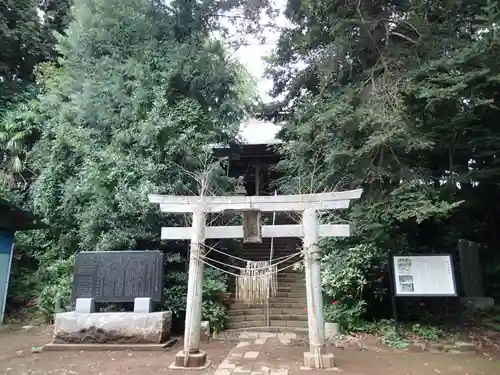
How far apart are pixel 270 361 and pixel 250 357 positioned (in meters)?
0.41

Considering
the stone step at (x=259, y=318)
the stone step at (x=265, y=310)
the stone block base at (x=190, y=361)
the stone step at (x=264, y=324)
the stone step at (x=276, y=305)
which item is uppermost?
the stone step at (x=276, y=305)

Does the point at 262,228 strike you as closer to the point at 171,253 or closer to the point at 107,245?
the point at 171,253

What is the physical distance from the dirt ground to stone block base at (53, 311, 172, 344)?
0.35 m

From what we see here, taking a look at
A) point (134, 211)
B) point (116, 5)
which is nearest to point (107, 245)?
point (134, 211)

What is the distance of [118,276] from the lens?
7.72m

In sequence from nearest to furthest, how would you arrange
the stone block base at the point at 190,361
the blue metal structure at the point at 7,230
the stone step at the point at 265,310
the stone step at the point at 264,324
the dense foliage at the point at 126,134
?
the stone block base at the point at 190,361 < the dense foliage at the point at 126,134 < the stone step at the point at 264,324 < the stone step at the point at 265,310 < the blue metal structure at the point at 7,230

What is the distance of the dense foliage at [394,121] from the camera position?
6.68m

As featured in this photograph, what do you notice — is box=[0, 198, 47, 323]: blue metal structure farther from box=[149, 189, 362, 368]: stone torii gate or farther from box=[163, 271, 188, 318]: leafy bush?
box=[149, 189, 362, 368]: stone torii gate

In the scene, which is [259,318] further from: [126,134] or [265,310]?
[126,134]

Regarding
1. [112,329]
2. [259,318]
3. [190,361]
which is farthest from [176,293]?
[190,361]

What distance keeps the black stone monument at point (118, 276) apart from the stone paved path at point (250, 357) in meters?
1.93

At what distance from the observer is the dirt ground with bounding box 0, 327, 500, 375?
18.2ft

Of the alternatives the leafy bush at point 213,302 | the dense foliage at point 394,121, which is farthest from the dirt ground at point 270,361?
the dense foliage at point 394,121

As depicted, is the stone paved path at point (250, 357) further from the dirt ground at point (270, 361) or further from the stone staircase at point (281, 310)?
the stone staircase at point (281, 310)
